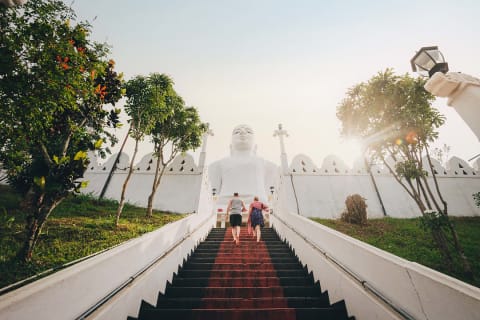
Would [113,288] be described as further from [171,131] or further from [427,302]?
[171,131]

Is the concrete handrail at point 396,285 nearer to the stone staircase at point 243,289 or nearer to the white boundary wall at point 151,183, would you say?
the stone staircase at point 243,289

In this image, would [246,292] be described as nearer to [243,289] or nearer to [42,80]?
[243,289]

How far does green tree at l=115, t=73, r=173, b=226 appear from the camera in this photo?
5.91 metres

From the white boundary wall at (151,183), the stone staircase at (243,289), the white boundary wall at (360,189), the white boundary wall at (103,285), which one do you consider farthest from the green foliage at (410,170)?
the white boundary wall at (151,183)

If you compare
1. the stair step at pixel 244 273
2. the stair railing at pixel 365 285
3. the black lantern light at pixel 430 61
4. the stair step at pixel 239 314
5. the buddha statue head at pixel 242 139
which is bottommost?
the stair step at pixel 239 314

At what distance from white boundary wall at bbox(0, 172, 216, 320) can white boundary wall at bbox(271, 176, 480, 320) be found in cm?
259

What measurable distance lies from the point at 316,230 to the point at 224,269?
2028 millimetres

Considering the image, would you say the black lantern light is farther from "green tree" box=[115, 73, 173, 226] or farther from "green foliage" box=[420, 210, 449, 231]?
"green tree" box=[115, 73, 173, 226]

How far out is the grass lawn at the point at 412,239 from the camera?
214 inches

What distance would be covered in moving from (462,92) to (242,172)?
10.3 m

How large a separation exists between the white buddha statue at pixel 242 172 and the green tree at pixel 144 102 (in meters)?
6.46

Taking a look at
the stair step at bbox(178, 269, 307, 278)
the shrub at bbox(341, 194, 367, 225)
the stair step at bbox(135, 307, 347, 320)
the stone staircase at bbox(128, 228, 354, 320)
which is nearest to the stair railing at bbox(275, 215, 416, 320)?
the stone staircase at bbox(128, 228, 354, 320)

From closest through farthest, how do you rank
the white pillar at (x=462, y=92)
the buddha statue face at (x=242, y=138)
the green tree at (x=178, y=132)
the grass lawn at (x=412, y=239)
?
the white pillar at (x=462, y=92), the grass lawn at (x=412, y=239), the green tree at (x=178, y=132), the buddha statue face at (x=242, y=138)

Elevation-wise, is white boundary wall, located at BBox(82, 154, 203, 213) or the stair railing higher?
white boundary wall, located at BBox(82, 154, 203, 213)
